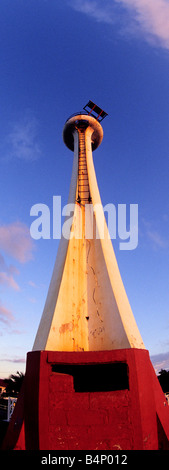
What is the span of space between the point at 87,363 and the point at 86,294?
8.43 feet

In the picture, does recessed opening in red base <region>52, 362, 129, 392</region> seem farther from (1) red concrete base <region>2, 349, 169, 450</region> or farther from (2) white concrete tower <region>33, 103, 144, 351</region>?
(1) red concrete base <region>2, 349, 169, 450</region>

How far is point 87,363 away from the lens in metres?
5.30

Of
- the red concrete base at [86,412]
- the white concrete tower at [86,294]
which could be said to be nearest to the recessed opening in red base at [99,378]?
the white concrete tower at [86,294]

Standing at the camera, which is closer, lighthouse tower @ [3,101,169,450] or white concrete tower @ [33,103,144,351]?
lighthouse tower @ [3,101,169,450]

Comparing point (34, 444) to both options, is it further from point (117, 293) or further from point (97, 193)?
point (97, 193)

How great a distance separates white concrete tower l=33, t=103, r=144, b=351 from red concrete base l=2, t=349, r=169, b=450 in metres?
0.81

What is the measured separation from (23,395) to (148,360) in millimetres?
2795

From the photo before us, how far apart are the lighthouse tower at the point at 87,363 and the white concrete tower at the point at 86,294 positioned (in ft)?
0.08

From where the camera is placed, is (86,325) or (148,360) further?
(86,325)

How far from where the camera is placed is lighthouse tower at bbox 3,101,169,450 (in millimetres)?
4793

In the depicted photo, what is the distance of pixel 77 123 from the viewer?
42.1 ft

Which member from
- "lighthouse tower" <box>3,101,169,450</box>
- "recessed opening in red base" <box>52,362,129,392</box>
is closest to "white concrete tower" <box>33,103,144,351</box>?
Answer: "lighthouse tower" <box>3,101,169,450</box>
